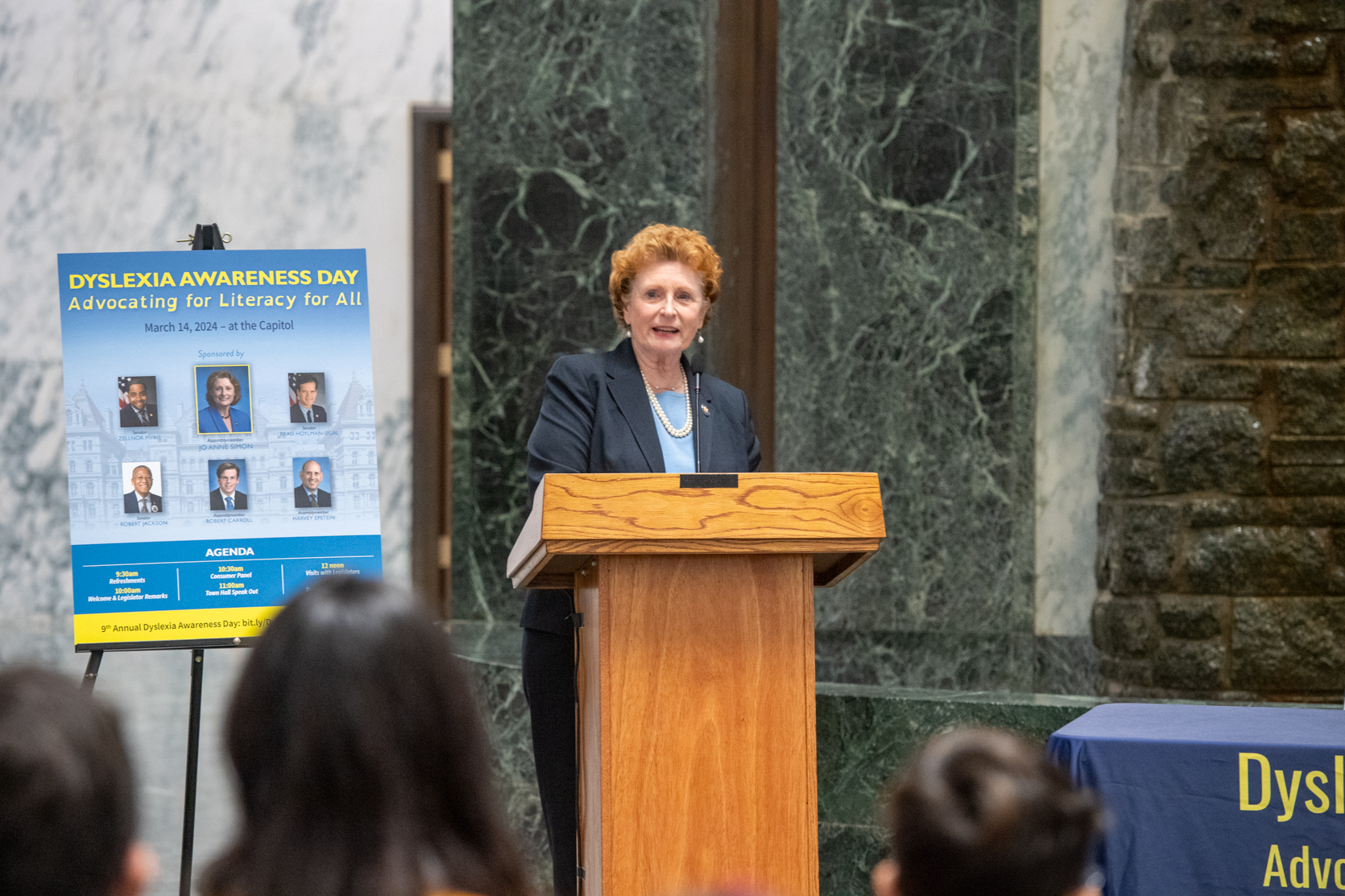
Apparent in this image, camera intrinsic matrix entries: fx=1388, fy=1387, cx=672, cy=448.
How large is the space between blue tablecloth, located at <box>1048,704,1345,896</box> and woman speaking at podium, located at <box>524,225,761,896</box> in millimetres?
911

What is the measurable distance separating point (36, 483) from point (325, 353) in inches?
172

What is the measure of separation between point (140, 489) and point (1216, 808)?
2.18m

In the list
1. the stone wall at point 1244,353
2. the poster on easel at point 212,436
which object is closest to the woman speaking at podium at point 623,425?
the poster on easel at point 212,436

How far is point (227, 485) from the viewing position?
2973mm

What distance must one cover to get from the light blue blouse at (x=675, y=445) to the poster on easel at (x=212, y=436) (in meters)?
0.69

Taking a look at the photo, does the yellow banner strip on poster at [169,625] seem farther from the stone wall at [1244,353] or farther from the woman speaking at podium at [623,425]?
the stone wall at [1244,353]

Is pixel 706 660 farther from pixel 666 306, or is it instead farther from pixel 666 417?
pixel 666 306

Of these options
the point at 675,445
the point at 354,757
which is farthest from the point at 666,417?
the point at 354,757

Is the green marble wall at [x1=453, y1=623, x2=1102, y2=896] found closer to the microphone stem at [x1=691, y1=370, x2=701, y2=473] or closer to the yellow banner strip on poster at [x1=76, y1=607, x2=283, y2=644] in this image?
the microphone stem at [x1=691, y1=370, x2=701, y2=473]

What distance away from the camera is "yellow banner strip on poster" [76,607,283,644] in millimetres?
2893

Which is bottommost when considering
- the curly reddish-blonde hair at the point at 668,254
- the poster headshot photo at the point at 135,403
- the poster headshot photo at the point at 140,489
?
the poster headshot photo at the point at 140,489

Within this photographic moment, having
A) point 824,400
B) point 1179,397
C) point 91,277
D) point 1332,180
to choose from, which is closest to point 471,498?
point 824,400

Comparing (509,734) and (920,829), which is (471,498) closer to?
(509,734)

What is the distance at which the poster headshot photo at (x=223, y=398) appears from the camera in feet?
9.79
